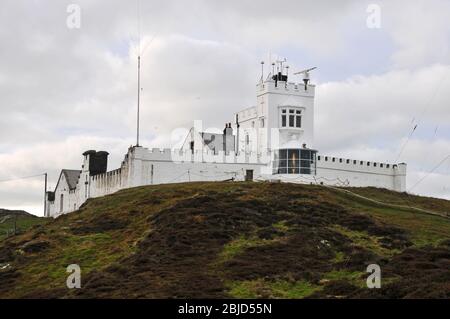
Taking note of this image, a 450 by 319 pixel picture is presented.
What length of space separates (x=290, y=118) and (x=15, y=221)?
32050mm

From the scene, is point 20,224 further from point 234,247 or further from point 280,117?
point 234,247

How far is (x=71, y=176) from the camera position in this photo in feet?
261

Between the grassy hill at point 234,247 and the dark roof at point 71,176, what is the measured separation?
20.9 metres

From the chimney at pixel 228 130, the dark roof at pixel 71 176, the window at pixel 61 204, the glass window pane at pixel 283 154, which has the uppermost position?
the chimney at pixel 228 130

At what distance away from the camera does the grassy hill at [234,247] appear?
31641 mm

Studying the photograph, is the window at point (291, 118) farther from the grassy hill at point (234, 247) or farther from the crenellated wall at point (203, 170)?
the grassy hill at point (234, 247)

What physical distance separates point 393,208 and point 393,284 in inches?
1011

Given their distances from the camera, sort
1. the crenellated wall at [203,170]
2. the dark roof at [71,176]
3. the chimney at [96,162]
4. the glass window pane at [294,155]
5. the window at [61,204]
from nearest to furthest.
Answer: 1. the crenellated wall at [203,170]
2. the glass window pane at [294,155]
3. the chimney at [96,162]
4. the dark roof at [71,176]
5. the window at [61,204]

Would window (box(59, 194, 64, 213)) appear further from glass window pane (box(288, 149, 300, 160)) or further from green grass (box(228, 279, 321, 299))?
green grass (box(228, 279, 321, 299))

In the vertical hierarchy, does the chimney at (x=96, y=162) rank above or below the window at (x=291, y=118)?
below

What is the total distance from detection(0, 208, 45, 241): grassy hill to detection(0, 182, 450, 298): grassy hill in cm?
1697

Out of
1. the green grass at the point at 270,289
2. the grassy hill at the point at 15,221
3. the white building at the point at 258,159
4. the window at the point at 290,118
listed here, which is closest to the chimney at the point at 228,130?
the white building at the point at 258,159

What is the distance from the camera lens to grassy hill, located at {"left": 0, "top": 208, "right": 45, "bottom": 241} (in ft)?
230

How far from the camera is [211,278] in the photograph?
32656 millimetres
